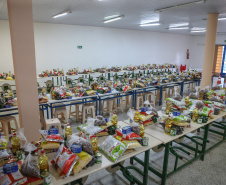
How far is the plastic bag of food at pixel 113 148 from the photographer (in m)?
1.71

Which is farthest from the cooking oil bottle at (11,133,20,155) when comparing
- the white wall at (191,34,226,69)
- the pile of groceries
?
the white wall at (191,34,226,69)

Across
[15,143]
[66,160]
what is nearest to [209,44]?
[66,160]

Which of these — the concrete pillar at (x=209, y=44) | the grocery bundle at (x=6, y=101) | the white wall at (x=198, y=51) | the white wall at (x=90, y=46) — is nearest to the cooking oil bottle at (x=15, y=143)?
the grocery bundle at (x=6, y=101)

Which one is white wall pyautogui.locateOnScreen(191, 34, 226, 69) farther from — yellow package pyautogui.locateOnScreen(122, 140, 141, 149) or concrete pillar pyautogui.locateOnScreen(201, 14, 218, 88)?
yellow package pyautogui.locateOnScreen(122, 140, 141, 149)

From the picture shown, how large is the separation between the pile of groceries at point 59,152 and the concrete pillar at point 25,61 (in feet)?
4.44

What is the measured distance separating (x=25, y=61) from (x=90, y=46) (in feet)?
22.0

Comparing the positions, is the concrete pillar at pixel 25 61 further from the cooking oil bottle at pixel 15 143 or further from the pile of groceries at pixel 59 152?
the cooking oil bottle at pixel 15 143

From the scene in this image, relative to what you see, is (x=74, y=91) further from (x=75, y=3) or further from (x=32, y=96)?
(x=75, y=3)

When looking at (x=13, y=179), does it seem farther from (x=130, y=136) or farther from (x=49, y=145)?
(x=130, y=136)

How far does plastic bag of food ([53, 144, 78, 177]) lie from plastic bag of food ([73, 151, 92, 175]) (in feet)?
0.15

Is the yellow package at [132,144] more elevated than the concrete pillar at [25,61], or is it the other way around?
the concrete pillar at [25,61]

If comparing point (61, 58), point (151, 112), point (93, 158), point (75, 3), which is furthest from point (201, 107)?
point (61, 58)

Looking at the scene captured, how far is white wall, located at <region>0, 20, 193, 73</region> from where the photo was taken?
783 centimetres

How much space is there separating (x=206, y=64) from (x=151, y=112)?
4446 mm
